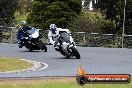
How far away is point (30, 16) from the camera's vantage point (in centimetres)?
4731

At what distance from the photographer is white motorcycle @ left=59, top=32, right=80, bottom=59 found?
2217 centimetres

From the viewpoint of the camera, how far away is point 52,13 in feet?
150

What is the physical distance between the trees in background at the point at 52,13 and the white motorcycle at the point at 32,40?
1767cm

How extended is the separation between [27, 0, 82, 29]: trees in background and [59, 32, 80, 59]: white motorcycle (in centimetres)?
2162

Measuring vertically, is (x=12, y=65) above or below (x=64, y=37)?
below

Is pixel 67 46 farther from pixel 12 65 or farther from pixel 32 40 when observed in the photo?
pixel 12 65

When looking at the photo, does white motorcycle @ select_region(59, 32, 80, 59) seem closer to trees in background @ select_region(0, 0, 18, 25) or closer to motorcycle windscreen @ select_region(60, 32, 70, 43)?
motorcycle windscreen @ select_region(60, 32, 70, 43)

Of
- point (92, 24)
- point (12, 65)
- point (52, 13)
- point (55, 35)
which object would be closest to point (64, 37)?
point (55, 35)

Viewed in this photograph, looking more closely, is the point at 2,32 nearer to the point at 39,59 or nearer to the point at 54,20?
the point at 54,20

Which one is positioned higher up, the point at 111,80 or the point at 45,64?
the point at 111,80

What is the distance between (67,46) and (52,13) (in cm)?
2354

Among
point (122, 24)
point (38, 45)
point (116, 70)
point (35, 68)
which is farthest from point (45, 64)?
point (122, 24)

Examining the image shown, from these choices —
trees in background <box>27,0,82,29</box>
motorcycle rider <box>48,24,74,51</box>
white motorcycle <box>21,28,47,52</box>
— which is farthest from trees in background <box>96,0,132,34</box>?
motorcycle rider <box>48,24,74,51</box>

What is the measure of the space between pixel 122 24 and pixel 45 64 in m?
24.6
